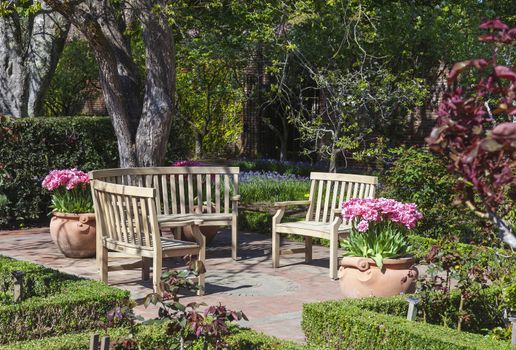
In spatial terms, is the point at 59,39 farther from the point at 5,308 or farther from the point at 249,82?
the point at 5,308

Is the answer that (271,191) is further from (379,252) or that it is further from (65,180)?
(379,252)

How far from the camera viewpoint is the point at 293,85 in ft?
61.6

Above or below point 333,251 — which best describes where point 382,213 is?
above

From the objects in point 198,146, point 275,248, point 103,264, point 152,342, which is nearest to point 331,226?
point 275,248

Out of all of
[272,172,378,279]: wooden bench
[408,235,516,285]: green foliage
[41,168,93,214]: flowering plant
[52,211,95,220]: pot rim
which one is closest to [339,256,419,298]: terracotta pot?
[408,235,516,285]: green foliage

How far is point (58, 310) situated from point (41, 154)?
260 inches

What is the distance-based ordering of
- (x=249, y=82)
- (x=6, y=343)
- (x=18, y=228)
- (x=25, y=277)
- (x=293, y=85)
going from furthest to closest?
(x=249, y=82), (x=293, y=85), (x=18, y=228), (x=25, y=277), (x=6, y=343)

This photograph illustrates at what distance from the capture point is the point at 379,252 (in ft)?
22.8

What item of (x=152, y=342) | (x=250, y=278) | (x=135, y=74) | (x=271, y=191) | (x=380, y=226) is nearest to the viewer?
(x=152, y=342)

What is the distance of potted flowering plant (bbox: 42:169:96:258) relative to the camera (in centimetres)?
927

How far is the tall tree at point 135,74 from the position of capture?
10.0 meters

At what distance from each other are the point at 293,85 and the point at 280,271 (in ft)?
33.9

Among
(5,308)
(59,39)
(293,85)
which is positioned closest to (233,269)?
(5,308)

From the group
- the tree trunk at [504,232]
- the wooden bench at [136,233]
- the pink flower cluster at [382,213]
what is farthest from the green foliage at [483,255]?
A: the tree trunk at [504,232]
